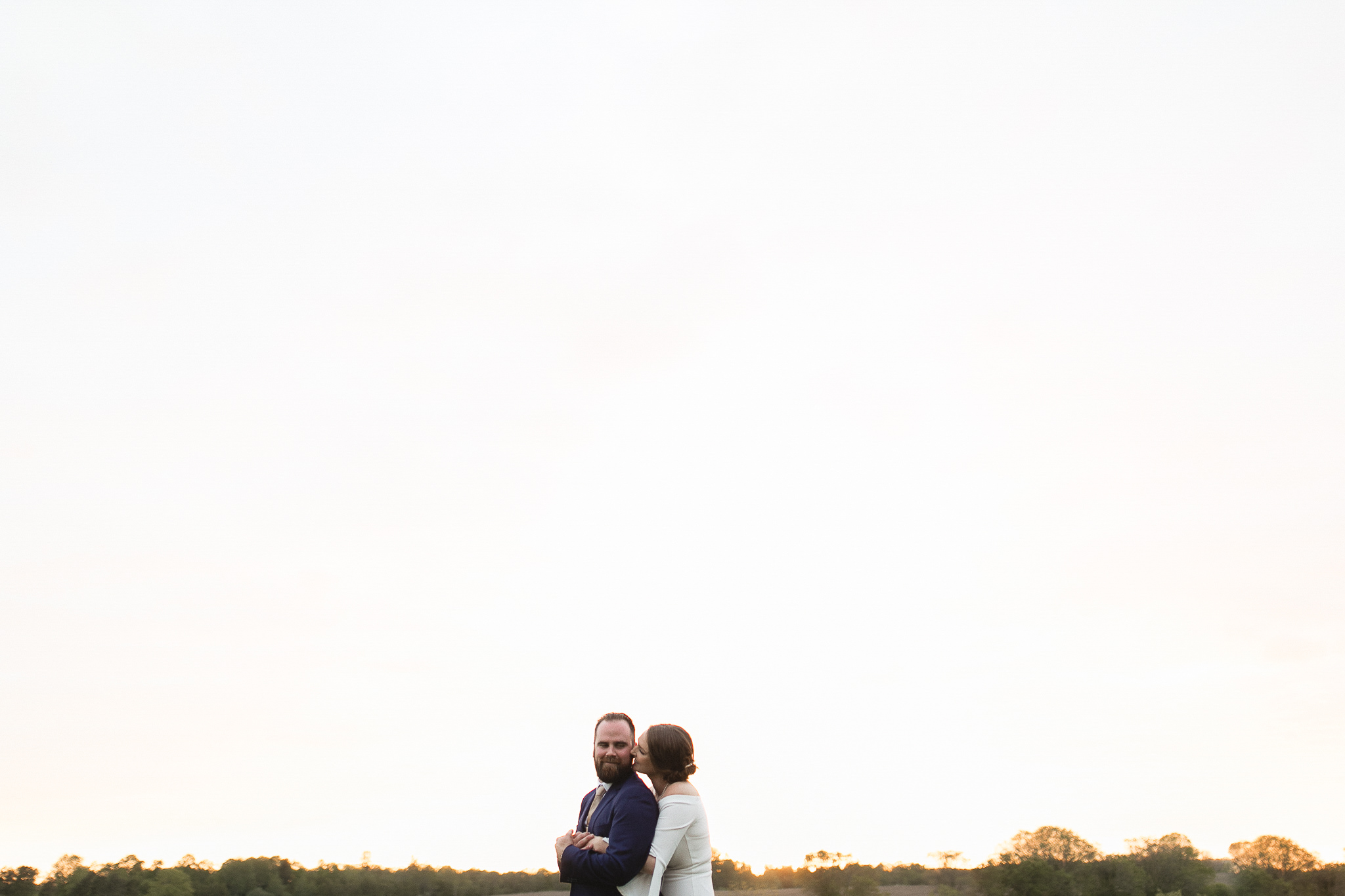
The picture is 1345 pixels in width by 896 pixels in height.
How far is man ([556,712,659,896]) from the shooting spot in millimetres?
7438

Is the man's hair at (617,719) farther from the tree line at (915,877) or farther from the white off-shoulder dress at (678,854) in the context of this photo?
the tree line at (915,877)

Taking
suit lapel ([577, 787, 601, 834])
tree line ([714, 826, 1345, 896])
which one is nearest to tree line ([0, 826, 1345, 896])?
tree line ([714, 826, 1345, 896])

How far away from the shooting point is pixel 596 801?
8.12m

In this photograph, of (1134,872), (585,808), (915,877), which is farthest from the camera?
(915,877)

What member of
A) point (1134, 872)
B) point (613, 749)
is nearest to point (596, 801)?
point (613, 749)

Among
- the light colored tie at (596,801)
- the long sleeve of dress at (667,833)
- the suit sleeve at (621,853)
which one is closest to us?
the suit sleeve at (621,853)

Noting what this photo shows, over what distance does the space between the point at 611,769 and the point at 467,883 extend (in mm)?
178684

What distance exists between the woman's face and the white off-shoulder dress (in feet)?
1.25

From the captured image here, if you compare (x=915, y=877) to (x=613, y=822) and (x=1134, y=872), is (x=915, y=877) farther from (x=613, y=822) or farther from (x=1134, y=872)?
(x=613, y=822)

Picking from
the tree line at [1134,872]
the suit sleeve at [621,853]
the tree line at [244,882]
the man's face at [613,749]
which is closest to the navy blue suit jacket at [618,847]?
the suit sleeve at [621,853]

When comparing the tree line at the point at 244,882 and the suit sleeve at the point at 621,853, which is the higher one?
the suit sleeve at the point at 621,853

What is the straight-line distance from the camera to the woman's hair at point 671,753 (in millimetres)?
7949

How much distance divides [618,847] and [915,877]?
197577 millimetres

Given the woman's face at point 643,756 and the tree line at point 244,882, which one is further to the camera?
the tree line at point 244,882
